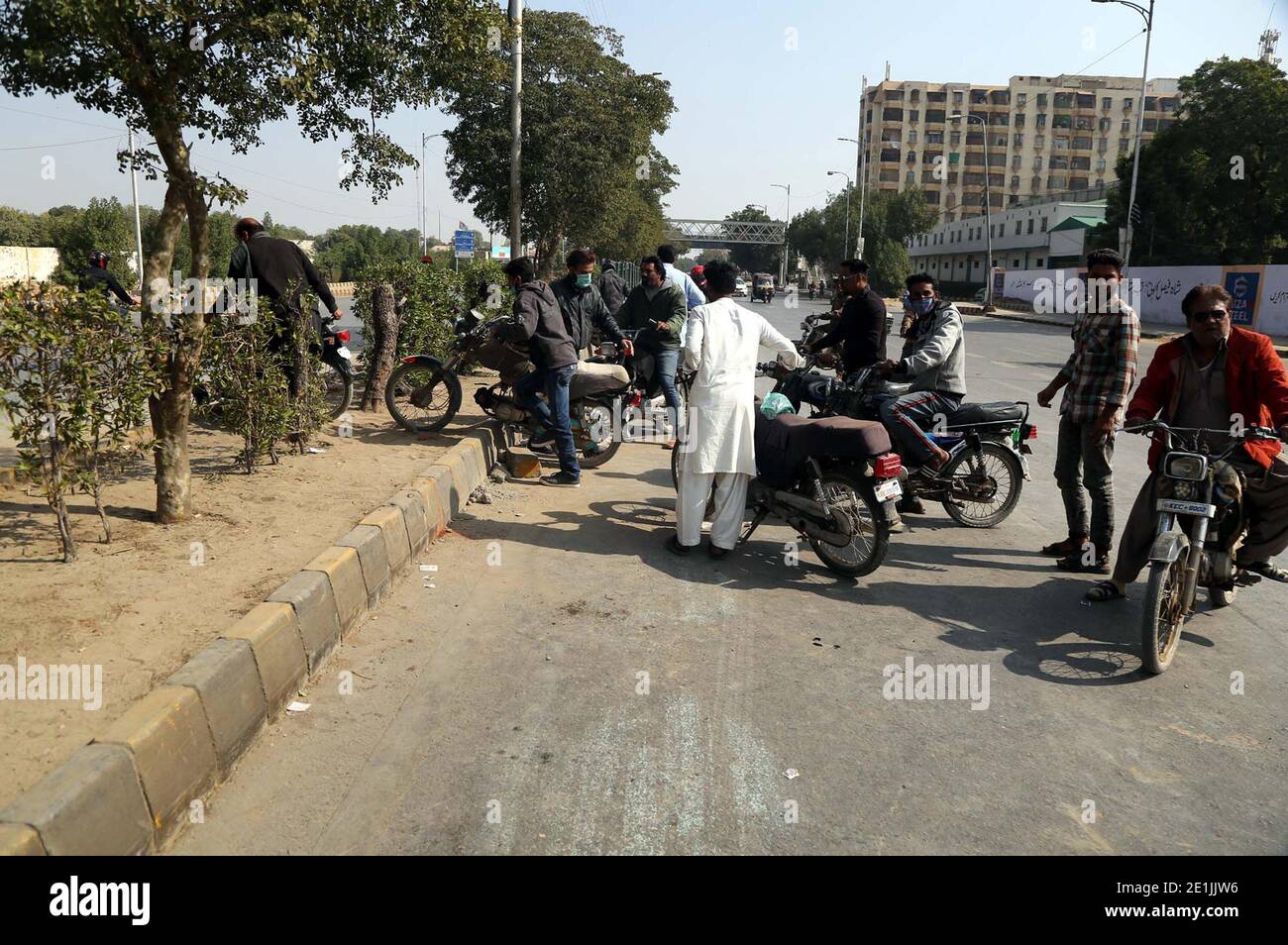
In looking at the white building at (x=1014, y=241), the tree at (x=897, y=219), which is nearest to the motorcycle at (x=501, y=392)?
the white building at (x=1014, y=241)

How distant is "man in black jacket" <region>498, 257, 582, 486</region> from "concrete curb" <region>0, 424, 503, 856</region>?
2.92m

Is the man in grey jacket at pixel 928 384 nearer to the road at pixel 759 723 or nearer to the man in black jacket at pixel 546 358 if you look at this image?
the road at pixel 759 723

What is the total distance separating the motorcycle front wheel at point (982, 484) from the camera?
6820mm

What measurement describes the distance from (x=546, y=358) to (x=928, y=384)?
3075 millimetres

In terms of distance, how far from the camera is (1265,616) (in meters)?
5.23

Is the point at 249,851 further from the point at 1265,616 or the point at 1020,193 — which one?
the point at 1020,193

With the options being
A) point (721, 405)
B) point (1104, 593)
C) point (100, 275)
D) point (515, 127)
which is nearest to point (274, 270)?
point (100, 275)

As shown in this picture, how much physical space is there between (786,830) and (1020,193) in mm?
127146

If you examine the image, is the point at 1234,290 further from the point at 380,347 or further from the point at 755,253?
the point at 755,253

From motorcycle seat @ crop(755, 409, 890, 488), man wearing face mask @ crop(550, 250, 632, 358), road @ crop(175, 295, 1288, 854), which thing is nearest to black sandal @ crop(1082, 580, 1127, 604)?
road @ crop(175, 295, 1288, 854)

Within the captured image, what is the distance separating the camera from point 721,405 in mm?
6004

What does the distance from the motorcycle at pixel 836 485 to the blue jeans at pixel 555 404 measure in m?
2.39
